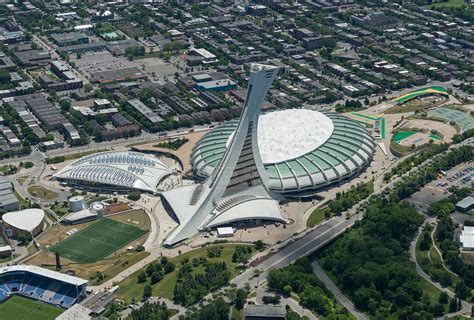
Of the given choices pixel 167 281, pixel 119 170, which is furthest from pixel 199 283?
pixel 119 170

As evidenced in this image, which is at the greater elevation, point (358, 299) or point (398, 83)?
point (358, 299)

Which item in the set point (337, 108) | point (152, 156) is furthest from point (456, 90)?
point (152, 156)

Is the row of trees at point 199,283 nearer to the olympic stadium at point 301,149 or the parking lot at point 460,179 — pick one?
the olympic stadium at point 301,149

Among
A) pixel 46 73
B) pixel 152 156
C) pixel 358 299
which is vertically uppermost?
pixel 358 299

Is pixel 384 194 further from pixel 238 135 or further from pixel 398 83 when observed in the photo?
pixel 398 83

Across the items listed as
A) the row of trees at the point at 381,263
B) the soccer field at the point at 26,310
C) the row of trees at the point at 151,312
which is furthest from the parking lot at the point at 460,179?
the soccer field at the point at 26,310

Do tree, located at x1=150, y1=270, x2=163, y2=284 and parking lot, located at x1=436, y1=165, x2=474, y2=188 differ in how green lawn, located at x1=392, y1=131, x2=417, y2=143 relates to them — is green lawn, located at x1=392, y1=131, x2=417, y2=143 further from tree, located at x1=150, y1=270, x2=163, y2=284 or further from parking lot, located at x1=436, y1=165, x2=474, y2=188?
tree, located at x1=150, y1=270, x2=163, y2=284

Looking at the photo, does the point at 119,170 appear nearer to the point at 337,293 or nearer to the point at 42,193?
the point at 42,193
